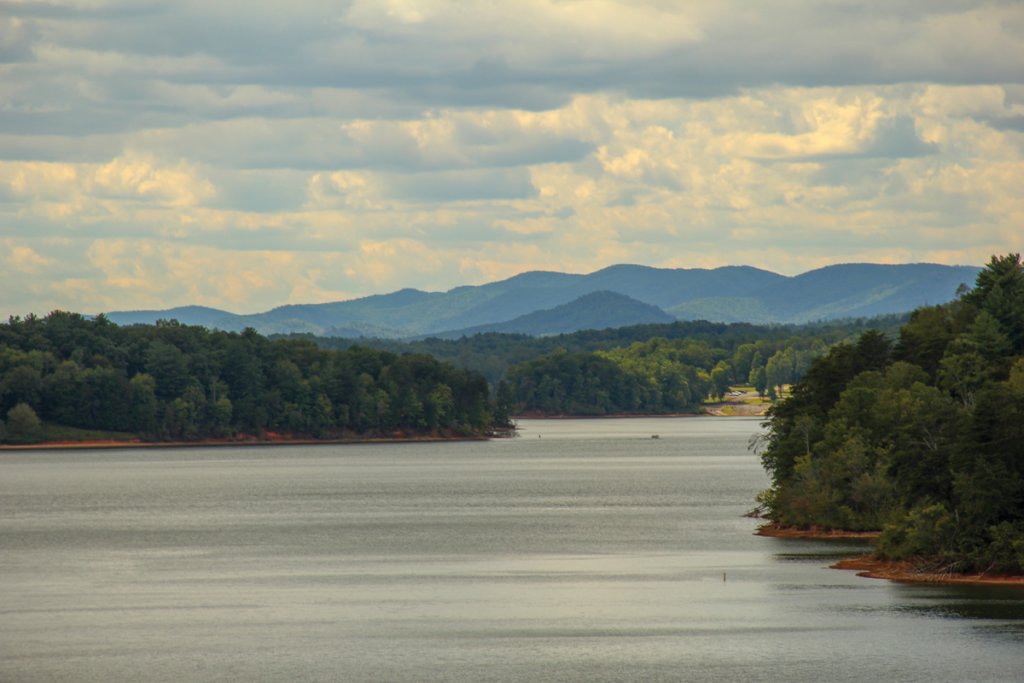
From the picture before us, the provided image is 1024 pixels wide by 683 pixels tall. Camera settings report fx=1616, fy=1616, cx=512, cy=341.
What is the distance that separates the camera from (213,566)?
9106cm

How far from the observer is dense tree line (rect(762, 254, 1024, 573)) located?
7594cm

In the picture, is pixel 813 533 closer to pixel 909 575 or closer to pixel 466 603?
pixel 909 575

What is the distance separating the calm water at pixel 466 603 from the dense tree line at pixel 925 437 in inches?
138

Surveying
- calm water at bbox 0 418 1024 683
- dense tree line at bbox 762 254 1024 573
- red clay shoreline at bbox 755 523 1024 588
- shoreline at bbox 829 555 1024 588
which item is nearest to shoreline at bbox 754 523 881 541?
dense tree line at bbox 762 254 1024 573

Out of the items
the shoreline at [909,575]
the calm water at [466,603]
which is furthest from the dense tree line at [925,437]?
the calm water at [466,603]

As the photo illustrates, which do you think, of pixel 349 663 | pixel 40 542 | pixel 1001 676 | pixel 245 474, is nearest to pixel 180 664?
pixel 349 663

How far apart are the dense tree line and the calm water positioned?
3.51m

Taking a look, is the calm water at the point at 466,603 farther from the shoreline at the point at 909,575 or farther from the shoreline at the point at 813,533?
the shoreline at the point at 813,533

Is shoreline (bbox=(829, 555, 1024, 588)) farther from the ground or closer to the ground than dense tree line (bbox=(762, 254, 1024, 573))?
closer to the ground

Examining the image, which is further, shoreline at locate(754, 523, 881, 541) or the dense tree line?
shoreline at locate(754, 523, 881, 541)

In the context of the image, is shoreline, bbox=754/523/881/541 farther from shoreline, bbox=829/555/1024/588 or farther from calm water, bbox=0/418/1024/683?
shoreline, bbox=829/555/1024/588

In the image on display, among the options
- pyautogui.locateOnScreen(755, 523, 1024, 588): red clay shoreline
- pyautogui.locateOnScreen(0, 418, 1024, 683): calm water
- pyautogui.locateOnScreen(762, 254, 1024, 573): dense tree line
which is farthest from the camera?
pyautogui.locateOnScreen(762, 254, 1024, 573): dense tree line

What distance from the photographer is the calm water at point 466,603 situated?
59812 mm

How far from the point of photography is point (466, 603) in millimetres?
75000
